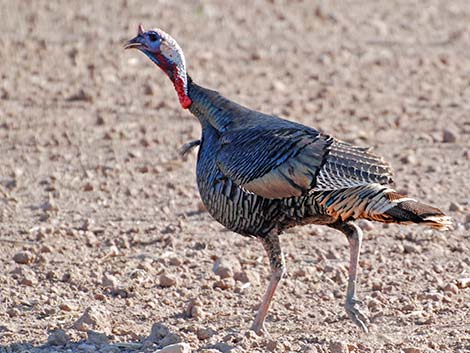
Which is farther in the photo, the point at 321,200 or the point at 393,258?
the point at 393,258

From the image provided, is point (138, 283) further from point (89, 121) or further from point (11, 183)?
point (89, 121)

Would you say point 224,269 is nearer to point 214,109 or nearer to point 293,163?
point 214,109

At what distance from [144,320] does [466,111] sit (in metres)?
6.19

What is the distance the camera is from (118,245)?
29.7ft

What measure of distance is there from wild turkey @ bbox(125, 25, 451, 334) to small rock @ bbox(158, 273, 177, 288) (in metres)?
0.88

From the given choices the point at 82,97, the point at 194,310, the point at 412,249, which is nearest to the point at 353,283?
the point at 194,310

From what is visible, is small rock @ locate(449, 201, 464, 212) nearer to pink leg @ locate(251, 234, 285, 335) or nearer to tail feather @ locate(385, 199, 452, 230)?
pink leg @ locate(251, 234, 285, 335)

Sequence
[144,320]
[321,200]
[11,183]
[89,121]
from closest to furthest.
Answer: [321,200]
[144,320]
[11,183]
[89,121]

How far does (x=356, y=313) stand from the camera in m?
7.28

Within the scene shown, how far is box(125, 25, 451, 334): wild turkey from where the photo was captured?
6840 mm

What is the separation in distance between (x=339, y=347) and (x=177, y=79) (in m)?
2.27

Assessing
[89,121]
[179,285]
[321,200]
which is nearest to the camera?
[321,200]

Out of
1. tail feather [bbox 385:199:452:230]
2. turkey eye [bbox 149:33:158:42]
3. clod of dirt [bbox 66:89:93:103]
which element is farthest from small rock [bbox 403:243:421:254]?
clod of dirt [bbox 66:89:93:103]

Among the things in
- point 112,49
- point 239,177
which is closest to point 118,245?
point 239,177
